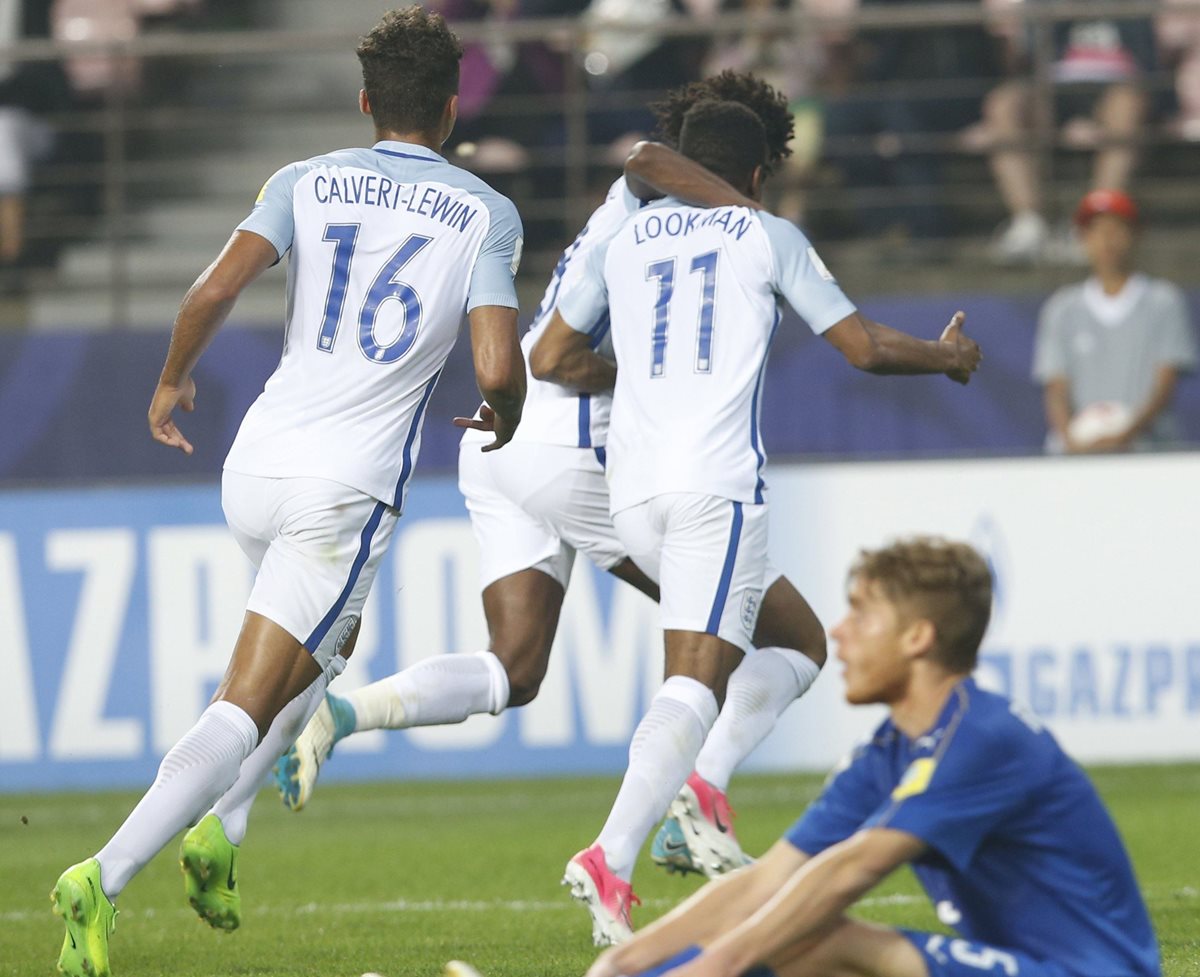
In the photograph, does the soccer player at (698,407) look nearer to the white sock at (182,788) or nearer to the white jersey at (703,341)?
the white jersey at (703,341)

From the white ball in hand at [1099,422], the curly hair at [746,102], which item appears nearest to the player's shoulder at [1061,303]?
the white ball in hand at [1099,422]

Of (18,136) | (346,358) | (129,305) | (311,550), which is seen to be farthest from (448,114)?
(18,136)

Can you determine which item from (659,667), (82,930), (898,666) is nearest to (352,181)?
(82,930)

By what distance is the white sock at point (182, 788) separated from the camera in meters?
4.70

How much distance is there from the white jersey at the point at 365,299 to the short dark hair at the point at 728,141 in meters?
0.89

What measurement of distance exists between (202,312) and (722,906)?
2020mm

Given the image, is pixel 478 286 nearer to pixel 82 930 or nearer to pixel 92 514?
pixel 82 930

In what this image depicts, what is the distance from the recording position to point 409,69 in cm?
526

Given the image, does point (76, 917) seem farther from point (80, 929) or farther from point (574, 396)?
point (574, 396)

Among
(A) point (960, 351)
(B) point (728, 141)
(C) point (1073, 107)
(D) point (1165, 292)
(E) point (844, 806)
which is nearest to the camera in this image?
(E) point (844, 806)

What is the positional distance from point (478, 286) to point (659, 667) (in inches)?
199

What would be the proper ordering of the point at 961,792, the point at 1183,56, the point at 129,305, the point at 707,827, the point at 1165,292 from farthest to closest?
1. the point at 129,305
2. the point at 1183,56
3. the point at 1165,292
4. the point at 707,827
5. the point at 961,792

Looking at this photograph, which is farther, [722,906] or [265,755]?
[265,755]

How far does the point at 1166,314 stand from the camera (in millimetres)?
11062
